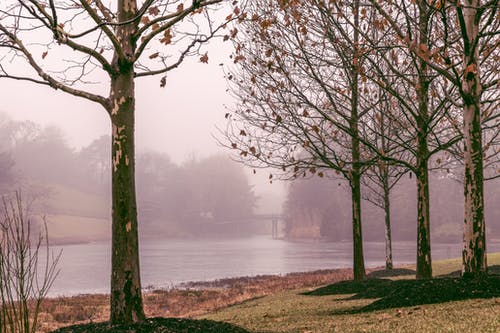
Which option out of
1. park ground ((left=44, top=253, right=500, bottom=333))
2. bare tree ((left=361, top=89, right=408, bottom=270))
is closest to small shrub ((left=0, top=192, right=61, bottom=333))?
park ground ((left=44, top=253, right=500, bottom=333))

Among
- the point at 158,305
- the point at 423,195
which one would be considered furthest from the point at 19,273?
the point at 158,305

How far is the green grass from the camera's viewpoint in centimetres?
803

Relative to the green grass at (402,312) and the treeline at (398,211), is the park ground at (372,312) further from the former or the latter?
the treeline at (398,211)

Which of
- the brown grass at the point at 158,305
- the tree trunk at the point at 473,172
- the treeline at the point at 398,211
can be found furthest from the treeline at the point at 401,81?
the treeline at the point at 398,211

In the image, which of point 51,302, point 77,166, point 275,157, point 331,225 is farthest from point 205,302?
point 77,166

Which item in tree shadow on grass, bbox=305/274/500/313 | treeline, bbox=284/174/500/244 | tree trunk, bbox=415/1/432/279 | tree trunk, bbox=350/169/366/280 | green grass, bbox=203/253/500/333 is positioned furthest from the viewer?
treeline, bbox=284/174/500/244

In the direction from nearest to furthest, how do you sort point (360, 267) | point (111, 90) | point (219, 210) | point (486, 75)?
1. point (111, 90)
2. point (486, 75)
3. point (360, 267)
4. point (219, 210)

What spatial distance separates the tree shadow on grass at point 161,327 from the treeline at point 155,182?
436ft

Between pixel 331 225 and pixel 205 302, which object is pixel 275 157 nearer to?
pixel 205 302

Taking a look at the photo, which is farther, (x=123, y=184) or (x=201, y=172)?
(x=201, y=172)

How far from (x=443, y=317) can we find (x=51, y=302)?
64.7ft

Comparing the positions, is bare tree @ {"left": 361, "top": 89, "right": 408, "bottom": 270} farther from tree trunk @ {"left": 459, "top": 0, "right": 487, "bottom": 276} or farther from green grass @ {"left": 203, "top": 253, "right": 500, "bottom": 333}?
green grass @ {"left": 203, "top": 253, "right": 500, "bottom": 333}

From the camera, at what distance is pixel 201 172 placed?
525 feet

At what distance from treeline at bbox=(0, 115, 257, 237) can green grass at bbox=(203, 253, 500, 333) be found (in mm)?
129125
